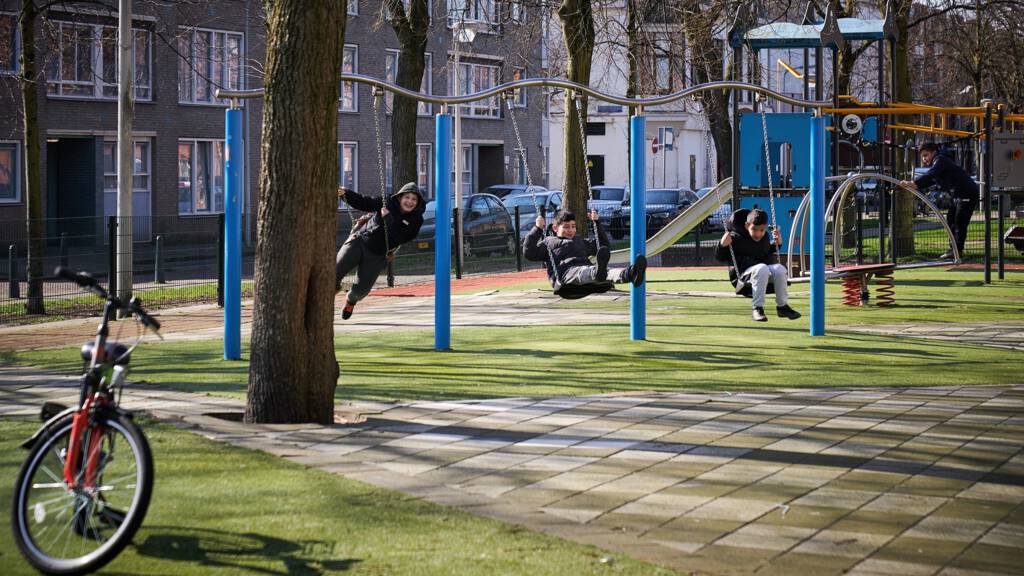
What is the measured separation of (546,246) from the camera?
1440 centimetres

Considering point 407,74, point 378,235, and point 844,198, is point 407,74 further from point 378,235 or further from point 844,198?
point 378,235

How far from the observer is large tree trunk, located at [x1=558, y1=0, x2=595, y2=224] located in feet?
65.3

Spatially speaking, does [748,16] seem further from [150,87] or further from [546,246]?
[150,87]

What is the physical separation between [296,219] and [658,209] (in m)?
33.0

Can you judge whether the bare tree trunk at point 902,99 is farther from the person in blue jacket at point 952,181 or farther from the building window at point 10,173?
the building window at point 10,173

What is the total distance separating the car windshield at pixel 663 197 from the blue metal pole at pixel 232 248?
29.7 metres

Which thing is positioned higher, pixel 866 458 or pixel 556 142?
pixel 556 142

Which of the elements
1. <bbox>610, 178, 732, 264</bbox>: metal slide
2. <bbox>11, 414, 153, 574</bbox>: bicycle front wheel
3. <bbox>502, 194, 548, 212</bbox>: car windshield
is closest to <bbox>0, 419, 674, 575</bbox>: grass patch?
<bbox>11, 414, 153, 574</bbox>: bicycle front wheel

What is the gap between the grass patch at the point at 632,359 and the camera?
1080 centimetres

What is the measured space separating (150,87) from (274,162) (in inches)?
1236

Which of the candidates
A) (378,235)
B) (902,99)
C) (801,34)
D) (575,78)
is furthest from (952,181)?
(378,235)

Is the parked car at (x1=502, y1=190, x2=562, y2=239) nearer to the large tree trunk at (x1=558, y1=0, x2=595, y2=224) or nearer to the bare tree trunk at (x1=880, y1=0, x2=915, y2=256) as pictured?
the bare tree trunk at (x1=880, y1=0, x2=915, y2=256)

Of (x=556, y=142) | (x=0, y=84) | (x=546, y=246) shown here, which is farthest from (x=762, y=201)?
(x=556, y=142)

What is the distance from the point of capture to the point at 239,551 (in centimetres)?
552
